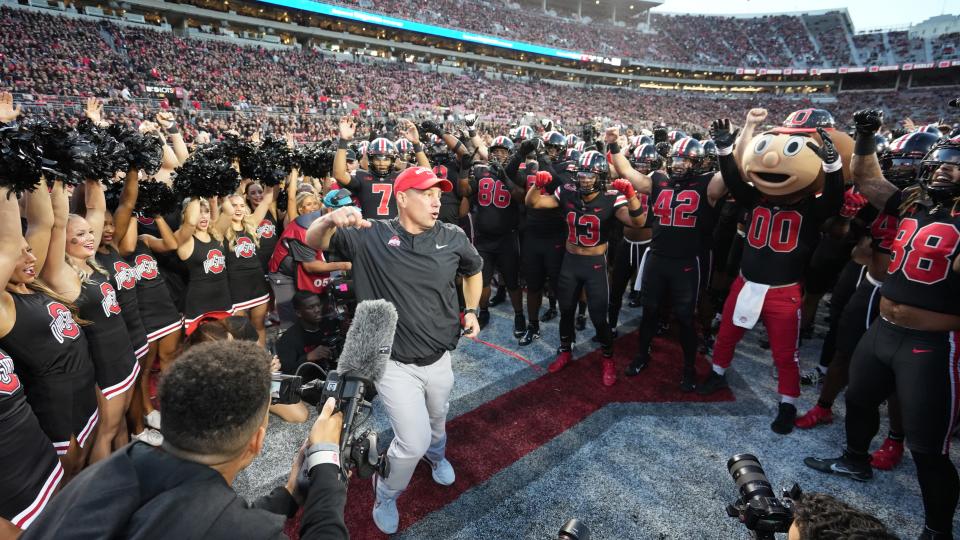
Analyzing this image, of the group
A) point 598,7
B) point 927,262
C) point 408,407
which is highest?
point 598,7

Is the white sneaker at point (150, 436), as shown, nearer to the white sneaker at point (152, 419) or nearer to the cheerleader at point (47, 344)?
the white sneaker at point (152, 419)

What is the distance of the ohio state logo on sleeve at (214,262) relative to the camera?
14.0 feet

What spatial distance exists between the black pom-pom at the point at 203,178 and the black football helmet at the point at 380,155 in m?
1.61

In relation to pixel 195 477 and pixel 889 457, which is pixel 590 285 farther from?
pixel 195 477

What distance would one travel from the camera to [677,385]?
473 cm

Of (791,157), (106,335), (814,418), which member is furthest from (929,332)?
(106,335)

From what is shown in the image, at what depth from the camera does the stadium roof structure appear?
53156 millimetres

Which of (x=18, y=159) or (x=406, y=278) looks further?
(x=406, y=278)

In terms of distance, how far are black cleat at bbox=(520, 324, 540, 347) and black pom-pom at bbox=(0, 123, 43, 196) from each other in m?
4.67

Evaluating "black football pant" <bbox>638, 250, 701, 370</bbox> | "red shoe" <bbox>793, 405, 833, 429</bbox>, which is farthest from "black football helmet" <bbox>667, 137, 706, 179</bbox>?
"red shoe" <bbox>793, 405, 833, 429</bbox>

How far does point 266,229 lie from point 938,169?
593 centimetres

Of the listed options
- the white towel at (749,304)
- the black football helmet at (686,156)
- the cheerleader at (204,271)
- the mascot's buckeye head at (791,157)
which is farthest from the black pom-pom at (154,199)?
the white towel at (749,304)

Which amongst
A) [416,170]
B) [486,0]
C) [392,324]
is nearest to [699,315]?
[416,170]

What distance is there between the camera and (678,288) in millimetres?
4555
